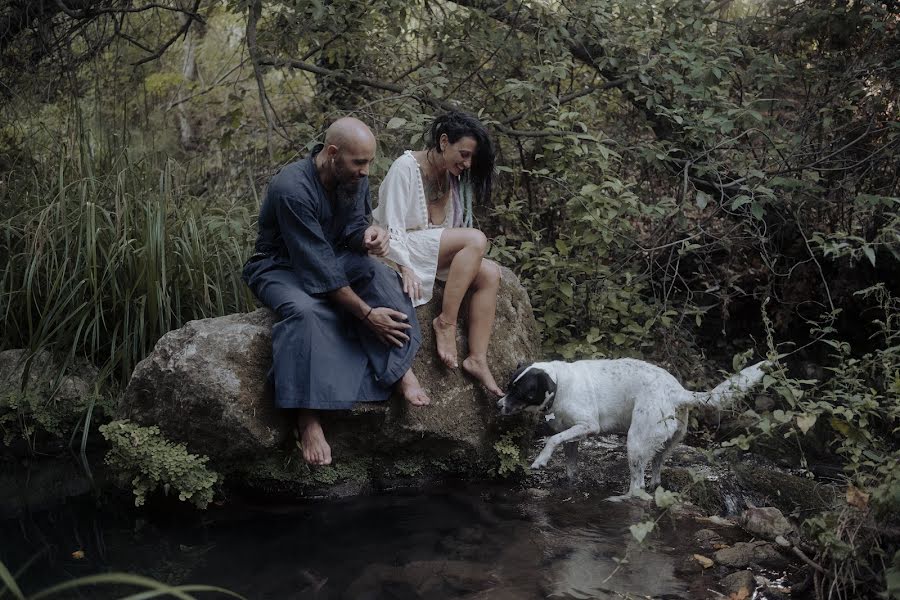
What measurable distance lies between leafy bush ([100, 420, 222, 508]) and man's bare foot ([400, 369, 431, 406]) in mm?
1045

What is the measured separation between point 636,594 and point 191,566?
1916 mm

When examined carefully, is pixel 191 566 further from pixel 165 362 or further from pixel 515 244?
pixel 515 244

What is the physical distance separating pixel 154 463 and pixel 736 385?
278cm

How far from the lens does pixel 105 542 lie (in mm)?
4004

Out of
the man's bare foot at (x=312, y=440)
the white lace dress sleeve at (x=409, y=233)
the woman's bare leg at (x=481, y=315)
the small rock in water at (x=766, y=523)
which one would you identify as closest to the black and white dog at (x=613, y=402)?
the woman's bare leg at (x=481, y=315)

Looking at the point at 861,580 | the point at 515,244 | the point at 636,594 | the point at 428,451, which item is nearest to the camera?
the point at 861,580

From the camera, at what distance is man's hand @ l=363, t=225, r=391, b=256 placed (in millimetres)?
4367

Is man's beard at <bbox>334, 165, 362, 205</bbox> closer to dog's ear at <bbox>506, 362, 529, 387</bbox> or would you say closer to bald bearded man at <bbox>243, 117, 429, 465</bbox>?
bald bearded man at <bbox>243, 117, 429, 465</bbox>

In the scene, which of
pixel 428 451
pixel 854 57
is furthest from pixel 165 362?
pixel 854 57

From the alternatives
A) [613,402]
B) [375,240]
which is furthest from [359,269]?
[613,402]

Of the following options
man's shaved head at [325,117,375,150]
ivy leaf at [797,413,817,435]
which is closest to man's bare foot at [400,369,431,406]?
man's shaved head at [325,117,375,150]

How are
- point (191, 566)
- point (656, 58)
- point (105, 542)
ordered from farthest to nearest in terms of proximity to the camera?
point (656, 58), point (105, 542), point (191, 566)

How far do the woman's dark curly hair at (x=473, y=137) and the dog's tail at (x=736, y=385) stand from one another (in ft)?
5.76

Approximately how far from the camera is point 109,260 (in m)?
5.27
